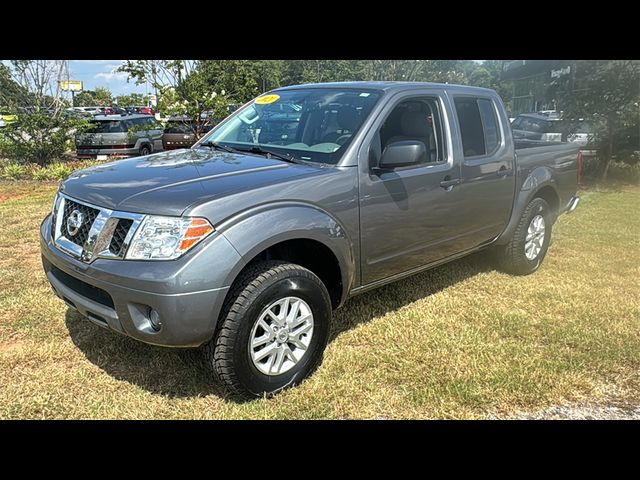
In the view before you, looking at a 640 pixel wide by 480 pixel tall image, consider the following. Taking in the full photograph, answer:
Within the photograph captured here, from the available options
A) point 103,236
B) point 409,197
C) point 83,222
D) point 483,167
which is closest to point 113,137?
point 483,167

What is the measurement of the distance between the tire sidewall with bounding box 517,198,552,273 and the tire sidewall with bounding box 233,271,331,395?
113 inches

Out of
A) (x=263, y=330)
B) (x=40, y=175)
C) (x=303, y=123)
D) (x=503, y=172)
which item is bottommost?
(x=40, y=175)

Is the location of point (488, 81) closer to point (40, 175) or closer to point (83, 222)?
point (40, 175)

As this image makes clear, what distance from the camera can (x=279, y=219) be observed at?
3.16 metres

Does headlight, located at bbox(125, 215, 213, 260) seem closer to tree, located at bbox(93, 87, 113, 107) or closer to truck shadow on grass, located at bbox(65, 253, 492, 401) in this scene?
truck shadow on grass, located at bbox(65, 253, 492, 401)

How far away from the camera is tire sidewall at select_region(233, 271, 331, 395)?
9.98 ft

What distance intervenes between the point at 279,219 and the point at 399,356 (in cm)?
144

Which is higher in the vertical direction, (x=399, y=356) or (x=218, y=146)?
(x=218, y=146)

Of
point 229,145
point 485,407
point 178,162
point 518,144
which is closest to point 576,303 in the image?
point 518,144

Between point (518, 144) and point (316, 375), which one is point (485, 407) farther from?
point (518, 144)

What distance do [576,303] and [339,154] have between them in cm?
285

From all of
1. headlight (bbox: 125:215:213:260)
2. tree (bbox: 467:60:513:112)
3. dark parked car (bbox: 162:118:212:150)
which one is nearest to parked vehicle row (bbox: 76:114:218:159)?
dark parked car (bbox: 162:118:212:150)

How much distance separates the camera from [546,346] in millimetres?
4113

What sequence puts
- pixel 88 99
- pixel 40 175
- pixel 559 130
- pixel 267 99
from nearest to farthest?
pixel 267 99 < pixel 40 175 < pixel 559 130 < pixel 88 99
